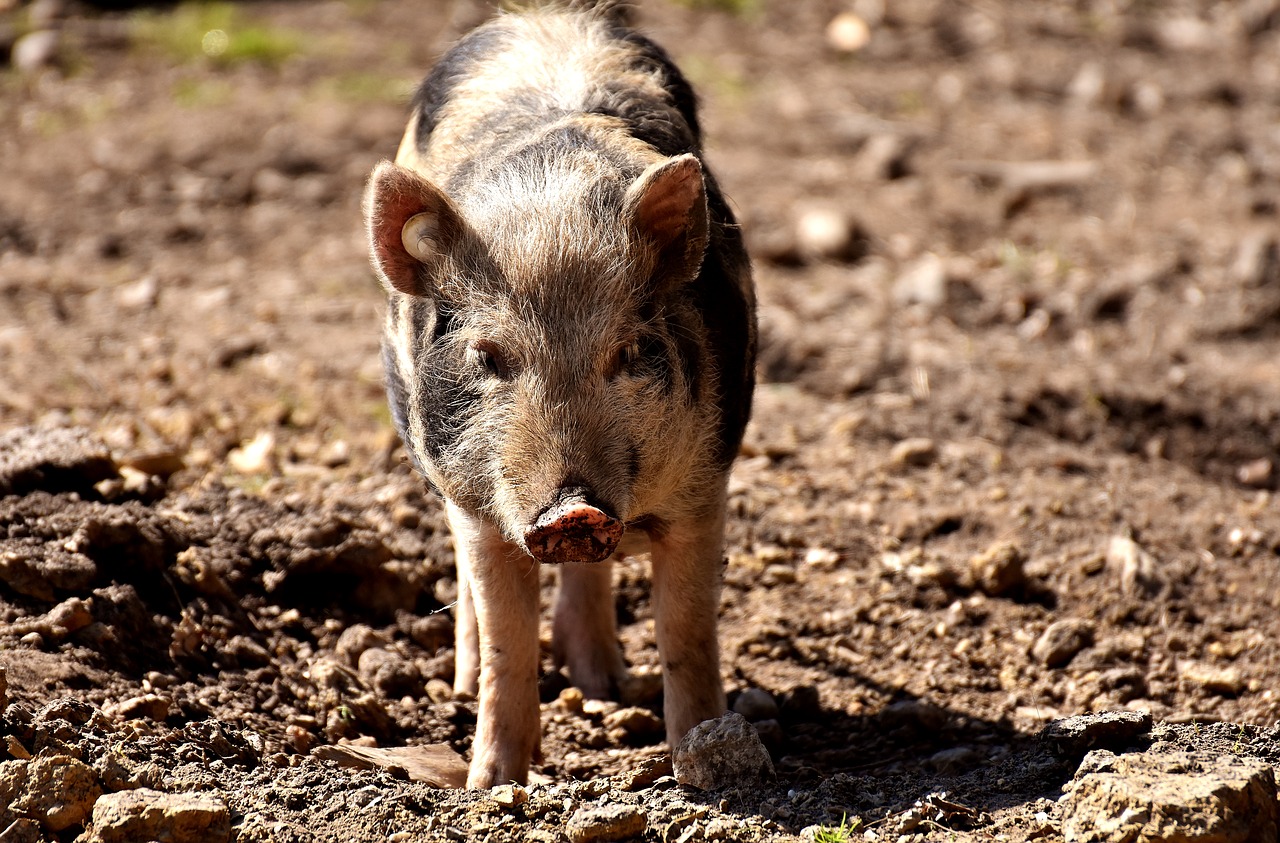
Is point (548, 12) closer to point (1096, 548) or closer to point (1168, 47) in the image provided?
point (1096, 548)

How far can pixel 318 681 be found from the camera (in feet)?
15.3

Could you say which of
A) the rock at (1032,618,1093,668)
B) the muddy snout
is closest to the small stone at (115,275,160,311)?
the muddy snout

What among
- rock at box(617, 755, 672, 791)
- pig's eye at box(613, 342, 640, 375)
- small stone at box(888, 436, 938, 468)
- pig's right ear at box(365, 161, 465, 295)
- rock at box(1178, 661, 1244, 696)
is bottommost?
rock at box(1178, 661, 1244, 696)

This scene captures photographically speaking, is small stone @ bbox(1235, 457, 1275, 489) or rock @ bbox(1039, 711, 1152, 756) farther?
small stone @ bbox(1235, 457, 1275, 489)

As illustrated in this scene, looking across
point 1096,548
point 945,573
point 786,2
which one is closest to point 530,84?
point 945,573

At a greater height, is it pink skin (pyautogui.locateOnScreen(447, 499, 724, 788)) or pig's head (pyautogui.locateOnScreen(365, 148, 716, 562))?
pig's head (pyautogui.locateOnScreen(365, 148, 716, 562))

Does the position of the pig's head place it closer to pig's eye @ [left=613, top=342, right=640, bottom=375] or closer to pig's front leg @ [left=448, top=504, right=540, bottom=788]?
pig's eye @ [left=613, top=342, right=640, bottom=375]

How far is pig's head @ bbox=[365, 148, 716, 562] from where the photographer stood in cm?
375

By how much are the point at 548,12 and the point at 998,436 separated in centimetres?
271

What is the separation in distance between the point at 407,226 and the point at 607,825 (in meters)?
1.70

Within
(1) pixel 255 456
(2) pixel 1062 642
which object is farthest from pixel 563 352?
(1) pixel 255 456

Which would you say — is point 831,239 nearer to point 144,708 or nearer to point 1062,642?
point 1062,642

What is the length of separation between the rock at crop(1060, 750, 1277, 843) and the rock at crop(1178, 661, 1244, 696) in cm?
123

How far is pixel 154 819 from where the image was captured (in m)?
3.40
